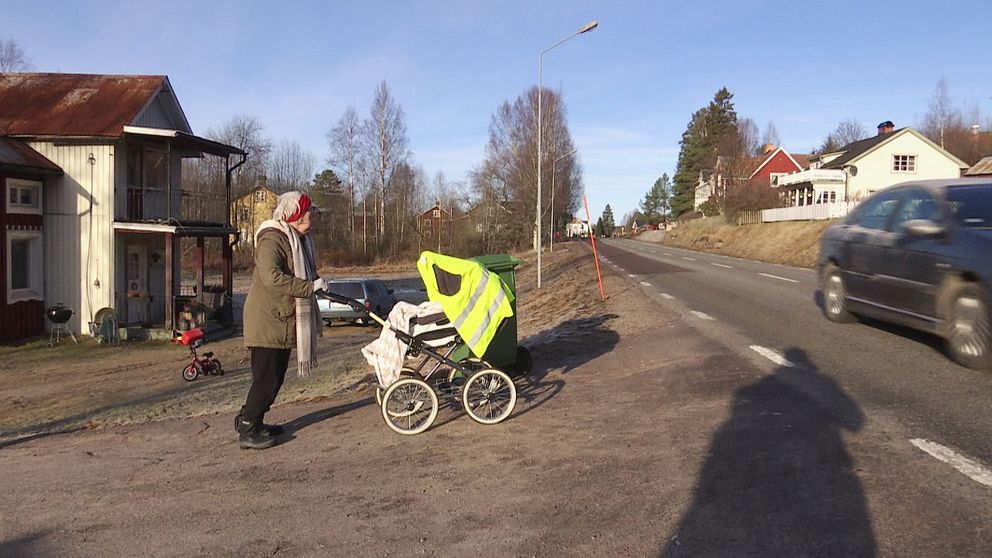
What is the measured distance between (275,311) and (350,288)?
1824cm

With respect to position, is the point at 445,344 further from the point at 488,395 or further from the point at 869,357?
the point at 869,357

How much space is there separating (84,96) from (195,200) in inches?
187

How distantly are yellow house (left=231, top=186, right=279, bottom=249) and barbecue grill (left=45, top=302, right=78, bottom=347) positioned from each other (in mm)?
37983

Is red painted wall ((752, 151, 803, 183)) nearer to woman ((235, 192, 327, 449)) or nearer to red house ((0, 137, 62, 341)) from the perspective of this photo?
red house ((0, 137, 62, 341))

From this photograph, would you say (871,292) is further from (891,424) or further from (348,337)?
(348,337)

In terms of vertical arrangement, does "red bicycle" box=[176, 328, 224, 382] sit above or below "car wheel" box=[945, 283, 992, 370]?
below

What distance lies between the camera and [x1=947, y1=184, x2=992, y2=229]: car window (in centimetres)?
672

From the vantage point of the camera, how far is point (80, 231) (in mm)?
22156

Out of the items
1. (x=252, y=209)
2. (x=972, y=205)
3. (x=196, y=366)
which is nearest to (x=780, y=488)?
(x=972, y=205)

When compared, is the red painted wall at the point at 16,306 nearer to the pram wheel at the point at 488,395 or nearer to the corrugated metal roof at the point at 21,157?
the corrugated metal roof at the point at 21,157

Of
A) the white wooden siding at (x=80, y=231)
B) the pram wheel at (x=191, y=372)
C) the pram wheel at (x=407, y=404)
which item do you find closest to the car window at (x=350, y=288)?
the white wooden siding at (x=80, y=231)

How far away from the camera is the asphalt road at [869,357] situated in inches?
203

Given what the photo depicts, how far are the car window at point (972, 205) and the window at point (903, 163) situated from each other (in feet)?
187

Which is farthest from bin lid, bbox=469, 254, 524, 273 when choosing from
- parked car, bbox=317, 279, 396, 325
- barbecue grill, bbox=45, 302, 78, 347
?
barbecue grill, bbox=45, 302, 78, 347
